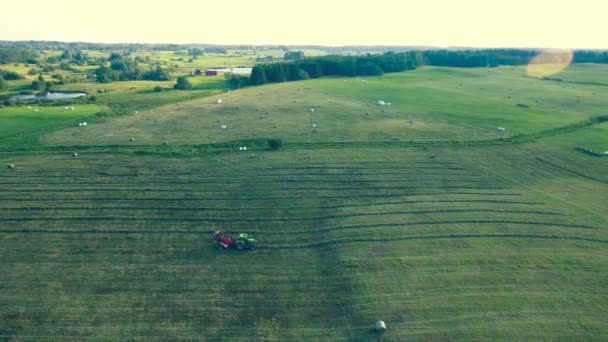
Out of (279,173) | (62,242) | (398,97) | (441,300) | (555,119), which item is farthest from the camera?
(398,97)

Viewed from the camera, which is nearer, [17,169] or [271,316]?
[271,316]

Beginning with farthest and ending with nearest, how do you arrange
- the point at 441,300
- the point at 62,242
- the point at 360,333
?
the point at 62,242 → the point at 441,300 → the point at 360,333

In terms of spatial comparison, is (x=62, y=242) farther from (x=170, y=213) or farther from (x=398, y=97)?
(x=398, y=97)

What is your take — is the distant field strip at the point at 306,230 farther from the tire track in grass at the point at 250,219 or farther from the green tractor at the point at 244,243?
the green tractor at the point at 244,243

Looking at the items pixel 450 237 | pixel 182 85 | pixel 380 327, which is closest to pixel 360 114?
pixel 450 237

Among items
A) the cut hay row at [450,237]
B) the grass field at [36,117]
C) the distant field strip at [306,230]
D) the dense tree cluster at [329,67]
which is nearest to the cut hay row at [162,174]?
the distant field strip at [306,230]

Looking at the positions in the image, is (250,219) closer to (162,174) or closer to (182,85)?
(162,174)

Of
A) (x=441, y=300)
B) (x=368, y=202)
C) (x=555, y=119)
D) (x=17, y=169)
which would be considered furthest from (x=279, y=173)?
(x=555, y=119)
